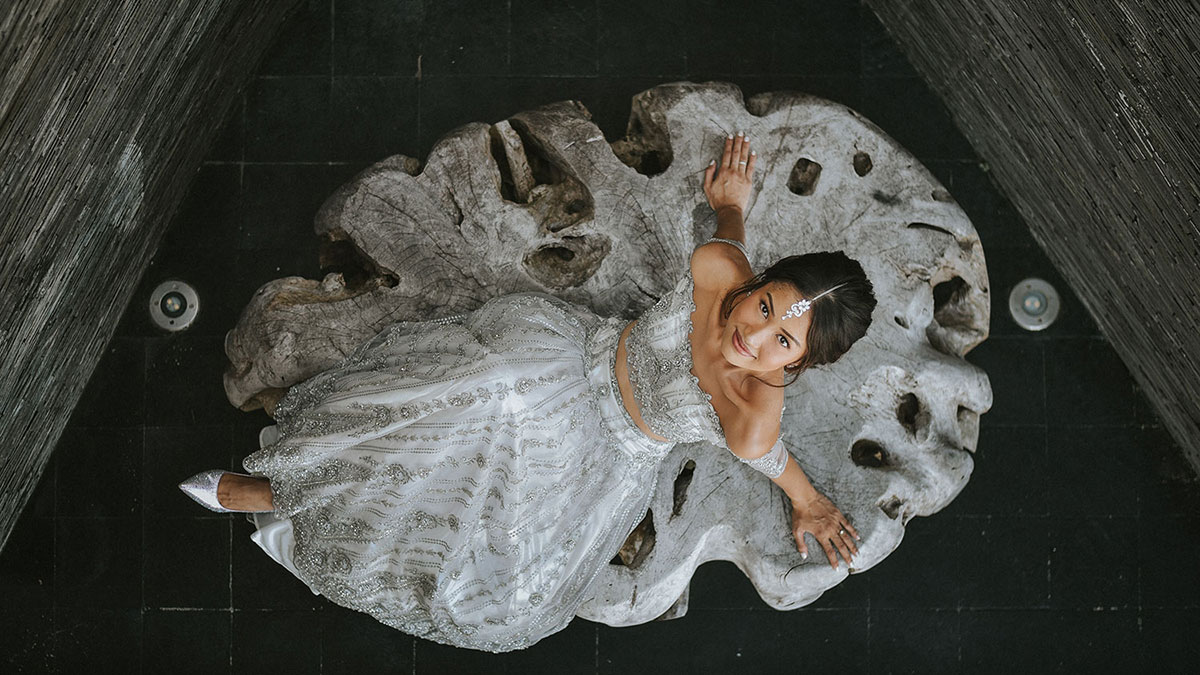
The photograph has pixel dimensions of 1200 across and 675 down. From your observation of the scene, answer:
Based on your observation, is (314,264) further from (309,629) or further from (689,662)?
(689,662)

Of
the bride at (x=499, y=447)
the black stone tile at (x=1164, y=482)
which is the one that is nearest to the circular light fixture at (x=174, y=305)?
the bride at (x=499, y=447)

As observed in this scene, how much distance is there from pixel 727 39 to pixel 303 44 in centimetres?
155

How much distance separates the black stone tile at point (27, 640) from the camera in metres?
3.51

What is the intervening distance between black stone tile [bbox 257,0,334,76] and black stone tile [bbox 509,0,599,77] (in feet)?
2.21

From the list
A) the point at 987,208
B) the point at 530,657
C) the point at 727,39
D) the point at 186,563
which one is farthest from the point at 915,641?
the point at 186,563

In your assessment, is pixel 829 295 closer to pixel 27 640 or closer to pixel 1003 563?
pixel 1003 563

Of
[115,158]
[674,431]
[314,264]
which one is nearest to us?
[674,431]

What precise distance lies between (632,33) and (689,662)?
7.63ft

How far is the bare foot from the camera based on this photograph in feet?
9.42

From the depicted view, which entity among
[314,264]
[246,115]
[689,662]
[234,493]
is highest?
[246,115]

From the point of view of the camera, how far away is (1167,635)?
371 centimetres

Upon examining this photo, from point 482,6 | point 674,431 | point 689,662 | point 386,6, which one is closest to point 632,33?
point 482,6

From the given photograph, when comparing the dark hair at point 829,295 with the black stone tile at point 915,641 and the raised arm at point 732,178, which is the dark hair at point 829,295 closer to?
the raised arm at point 732,178

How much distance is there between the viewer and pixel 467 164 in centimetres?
291
